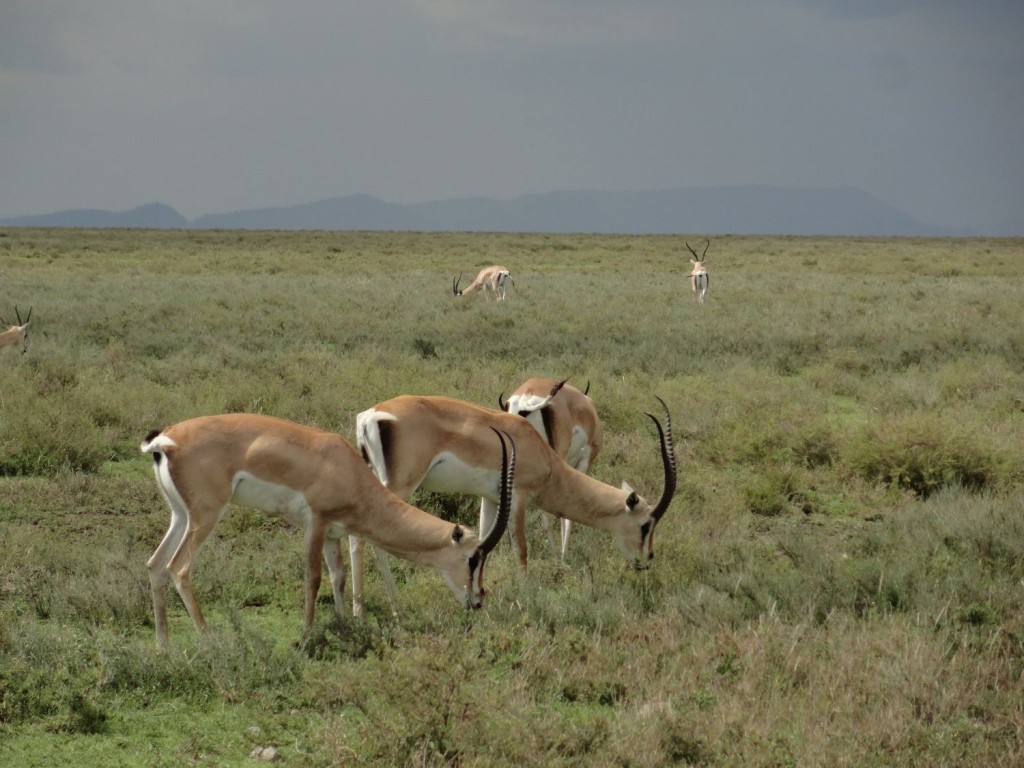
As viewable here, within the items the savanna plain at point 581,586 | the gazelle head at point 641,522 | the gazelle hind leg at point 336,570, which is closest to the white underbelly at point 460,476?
the savanna plain at point 581,586

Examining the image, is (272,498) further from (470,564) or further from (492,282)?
(492,282)

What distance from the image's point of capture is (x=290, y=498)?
6.33 metres

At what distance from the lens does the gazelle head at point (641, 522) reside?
24.3ft

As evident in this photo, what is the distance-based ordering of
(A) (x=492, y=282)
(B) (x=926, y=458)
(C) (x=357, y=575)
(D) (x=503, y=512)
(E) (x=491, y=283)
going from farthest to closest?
(E) (x=491, y=283)
(A) (x=492, y=282)
(B) (x=926, y=458)
(C) (x=357, y=575)
(D) (x=503, y=512)

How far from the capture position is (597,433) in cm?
938

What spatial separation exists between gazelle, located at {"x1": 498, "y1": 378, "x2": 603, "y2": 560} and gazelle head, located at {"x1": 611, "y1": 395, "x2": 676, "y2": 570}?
969 millimetres

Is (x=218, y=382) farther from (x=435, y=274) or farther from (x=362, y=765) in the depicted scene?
(x=435, y=274)

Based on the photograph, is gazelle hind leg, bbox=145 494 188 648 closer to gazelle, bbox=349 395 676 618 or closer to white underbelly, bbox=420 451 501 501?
gazelle, bbox=349 395 676 618

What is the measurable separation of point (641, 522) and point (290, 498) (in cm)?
257

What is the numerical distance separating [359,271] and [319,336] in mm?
21671

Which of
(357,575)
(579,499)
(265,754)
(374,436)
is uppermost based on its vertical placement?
(374,436)

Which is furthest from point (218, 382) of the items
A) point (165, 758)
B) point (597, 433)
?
point (165, 758)

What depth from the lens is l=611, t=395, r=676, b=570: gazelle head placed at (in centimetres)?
742

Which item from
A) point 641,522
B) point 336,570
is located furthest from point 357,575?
point 641,522
